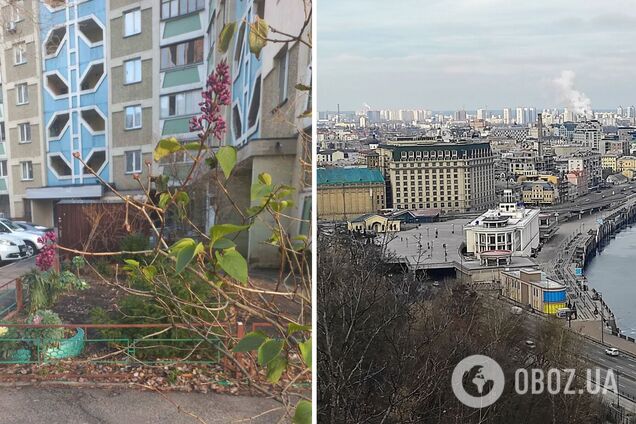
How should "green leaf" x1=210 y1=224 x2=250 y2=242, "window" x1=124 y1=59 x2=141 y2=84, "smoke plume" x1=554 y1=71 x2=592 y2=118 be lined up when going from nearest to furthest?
1. "green leaf" x1=210 y1=224 x2=250 y2=242
2. "window" x1=124 y1=59 x2=141 y2=84
3. "smoke plume" x1=554 y1=71 x2=592 y2=118

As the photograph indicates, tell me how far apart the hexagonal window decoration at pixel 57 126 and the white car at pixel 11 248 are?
18 centimetres

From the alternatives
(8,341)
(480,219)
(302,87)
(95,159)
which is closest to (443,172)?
(480,219)

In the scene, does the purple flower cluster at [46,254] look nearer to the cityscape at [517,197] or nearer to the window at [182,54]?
the window at [182,54]

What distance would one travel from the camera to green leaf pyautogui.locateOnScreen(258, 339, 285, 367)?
123 cm

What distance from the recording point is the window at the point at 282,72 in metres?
1.28

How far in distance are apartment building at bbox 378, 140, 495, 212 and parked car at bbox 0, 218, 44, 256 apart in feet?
6.56

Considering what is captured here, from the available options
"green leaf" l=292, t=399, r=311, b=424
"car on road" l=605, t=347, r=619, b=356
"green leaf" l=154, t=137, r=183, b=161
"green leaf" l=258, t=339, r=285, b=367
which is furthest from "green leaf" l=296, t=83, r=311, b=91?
"car on road" l=605, t=347, r=619, b=356

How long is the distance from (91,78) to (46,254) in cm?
30

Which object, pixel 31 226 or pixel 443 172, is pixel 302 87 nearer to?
pixel 31 226

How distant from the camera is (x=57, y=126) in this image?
3.91 feet

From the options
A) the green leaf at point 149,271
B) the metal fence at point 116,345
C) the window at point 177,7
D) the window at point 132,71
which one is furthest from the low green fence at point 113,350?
the window at point 177,7

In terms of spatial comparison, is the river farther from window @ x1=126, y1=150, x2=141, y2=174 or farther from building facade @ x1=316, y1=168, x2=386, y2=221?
window @ x1=126, y1=150, x2=141, y2=174

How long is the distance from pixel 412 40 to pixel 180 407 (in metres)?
1.95

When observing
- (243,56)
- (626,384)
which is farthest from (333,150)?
(243,56)
